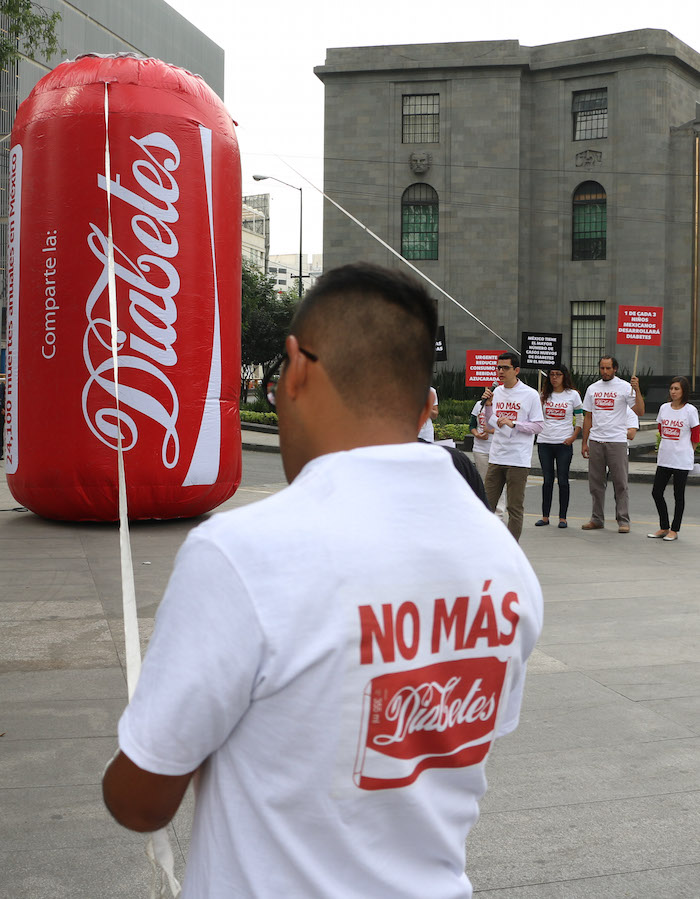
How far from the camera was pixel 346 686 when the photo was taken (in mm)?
1355

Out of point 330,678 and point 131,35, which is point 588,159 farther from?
point 131,35

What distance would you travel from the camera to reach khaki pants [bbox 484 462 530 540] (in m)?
10.2

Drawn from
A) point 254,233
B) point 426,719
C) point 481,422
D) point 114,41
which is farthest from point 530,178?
point 254,233

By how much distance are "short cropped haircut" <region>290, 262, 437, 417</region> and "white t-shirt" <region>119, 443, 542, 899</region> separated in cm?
11

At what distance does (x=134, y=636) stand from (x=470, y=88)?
38646 millimetres

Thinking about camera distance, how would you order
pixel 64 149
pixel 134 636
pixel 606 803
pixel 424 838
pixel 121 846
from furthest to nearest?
pixel 64 149 < pixel 606 803 < pixel 121 846 < pixel 134 636 < pixel 424 838

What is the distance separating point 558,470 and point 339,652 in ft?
36.9

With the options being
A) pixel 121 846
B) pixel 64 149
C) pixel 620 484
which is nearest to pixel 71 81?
pixel 64 149

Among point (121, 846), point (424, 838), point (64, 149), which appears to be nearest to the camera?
point (424, 838)

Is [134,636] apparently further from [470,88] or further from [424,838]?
[470,88]

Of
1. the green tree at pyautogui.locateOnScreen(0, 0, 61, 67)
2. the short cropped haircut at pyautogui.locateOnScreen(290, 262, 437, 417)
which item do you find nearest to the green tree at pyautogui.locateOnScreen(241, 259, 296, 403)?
the green tree at pyautogui.locateOnScreen(0, 0, 61, 67)

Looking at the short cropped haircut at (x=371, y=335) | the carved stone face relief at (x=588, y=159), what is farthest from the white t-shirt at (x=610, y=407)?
the carved stone face relief at (x=588, y=159)

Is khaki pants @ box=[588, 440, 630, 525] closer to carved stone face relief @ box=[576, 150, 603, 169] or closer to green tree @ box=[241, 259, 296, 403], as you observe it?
carved stone face relief @ box=[576, 150, 603, 169]

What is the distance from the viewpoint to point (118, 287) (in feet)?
32.4
